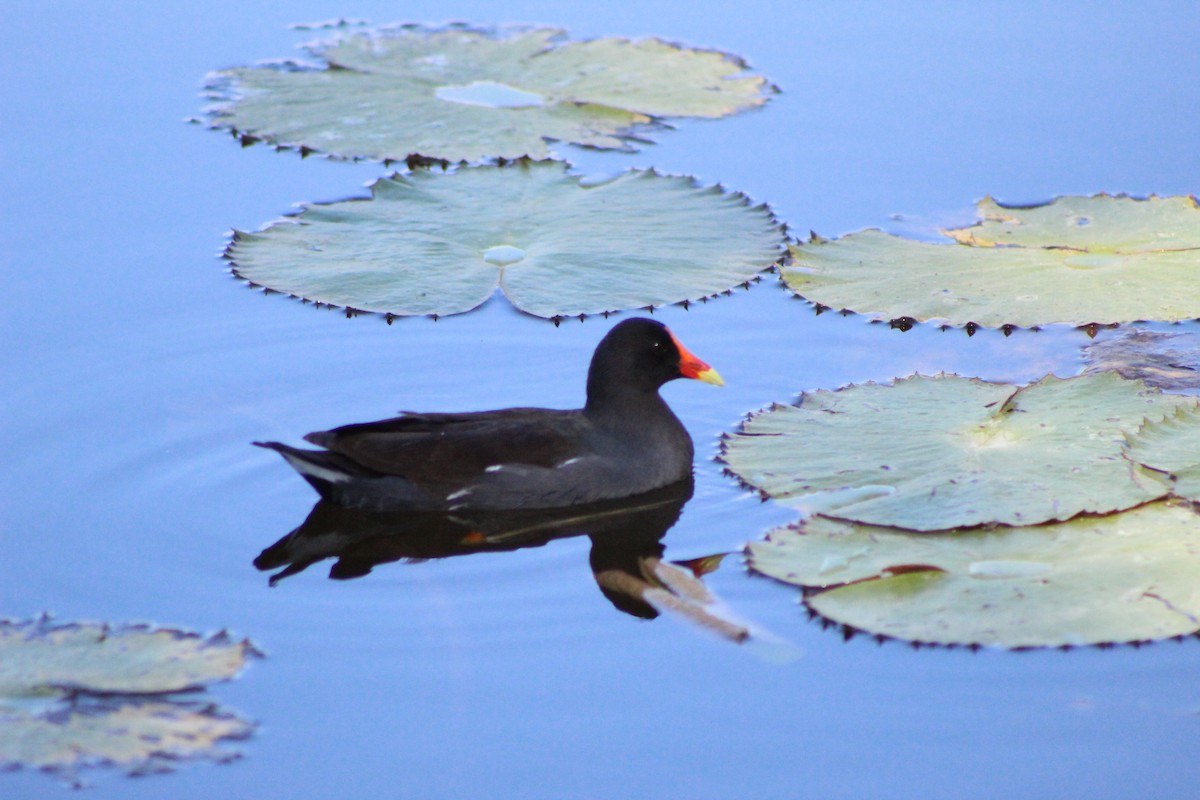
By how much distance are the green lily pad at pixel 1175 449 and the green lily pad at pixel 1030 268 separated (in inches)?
45.4

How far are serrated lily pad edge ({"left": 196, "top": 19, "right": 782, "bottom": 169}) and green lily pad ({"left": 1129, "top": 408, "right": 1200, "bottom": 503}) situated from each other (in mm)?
3979

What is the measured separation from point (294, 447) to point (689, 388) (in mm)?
1753

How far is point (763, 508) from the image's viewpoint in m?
5.51

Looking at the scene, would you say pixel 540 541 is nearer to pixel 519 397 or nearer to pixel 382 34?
pixel 519 397

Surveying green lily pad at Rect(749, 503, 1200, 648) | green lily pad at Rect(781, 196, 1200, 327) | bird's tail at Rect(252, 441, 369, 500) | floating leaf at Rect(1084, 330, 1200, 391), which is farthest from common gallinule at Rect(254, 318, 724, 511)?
floating leaf at Rect(1084, 330, 1200, 391)

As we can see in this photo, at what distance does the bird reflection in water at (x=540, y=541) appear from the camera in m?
5.11

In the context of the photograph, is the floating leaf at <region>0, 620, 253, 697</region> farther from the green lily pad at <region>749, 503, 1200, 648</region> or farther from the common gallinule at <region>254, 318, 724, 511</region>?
the green lily pad at <region>749, 503, 1200, 648</region>

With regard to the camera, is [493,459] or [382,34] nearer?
[493,459]

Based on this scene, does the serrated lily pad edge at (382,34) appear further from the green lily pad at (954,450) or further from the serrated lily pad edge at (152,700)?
the serrated lily pad edge at (152,700)

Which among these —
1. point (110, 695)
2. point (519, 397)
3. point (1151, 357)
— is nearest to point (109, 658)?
point (110, 695)

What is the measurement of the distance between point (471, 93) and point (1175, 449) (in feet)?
16.6

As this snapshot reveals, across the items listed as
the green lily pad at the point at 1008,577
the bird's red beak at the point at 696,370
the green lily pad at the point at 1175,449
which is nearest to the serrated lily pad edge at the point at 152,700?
the green lily pad at the point at 1008,577

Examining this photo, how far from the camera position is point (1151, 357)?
Answer: 6.54 meters

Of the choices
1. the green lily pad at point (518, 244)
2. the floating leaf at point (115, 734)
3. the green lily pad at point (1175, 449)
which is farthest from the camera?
the green lily pad at point (518, 244)
